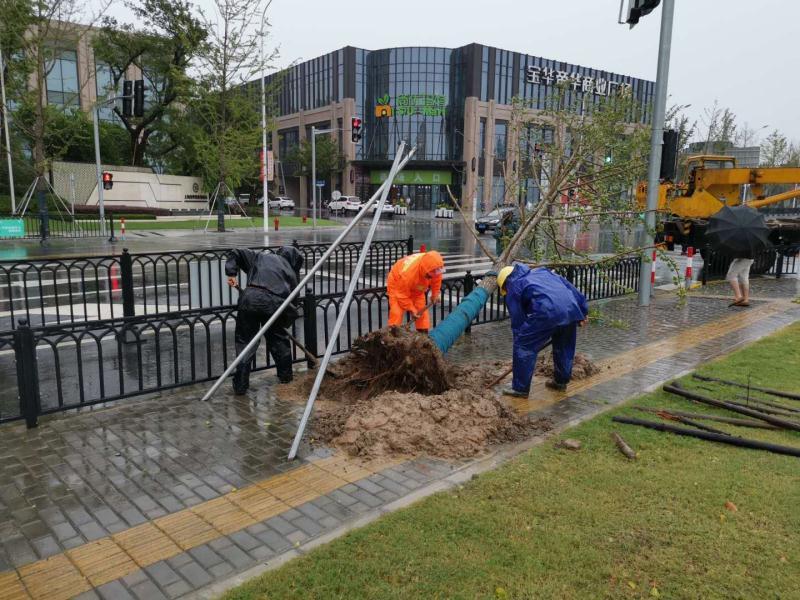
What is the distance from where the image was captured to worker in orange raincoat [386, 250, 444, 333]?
803 cm

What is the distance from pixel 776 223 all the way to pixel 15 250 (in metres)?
22.7

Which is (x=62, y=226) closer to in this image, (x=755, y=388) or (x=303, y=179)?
(x=755, y=388)

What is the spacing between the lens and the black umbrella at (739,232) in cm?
1069

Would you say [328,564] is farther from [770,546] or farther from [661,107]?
Result: [661,107]

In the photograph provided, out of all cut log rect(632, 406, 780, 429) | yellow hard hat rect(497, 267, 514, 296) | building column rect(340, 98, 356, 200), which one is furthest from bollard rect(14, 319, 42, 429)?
building column rect(340, 98, 356, 200)

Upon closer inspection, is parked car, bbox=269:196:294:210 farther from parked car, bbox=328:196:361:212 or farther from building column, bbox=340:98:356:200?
building column, bbox=340:98:356:200

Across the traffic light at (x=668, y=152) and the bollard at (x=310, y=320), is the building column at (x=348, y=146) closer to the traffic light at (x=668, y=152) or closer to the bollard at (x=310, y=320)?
the traffic light at (x=668, y=152)

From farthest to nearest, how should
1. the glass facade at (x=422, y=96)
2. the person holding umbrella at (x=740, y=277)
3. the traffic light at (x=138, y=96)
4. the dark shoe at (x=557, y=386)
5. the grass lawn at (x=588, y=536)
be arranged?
the glass facade at (x=422, y=96)
the traffic light at (x=138, y=96)
the person holding umbrella at (x=740, y=277)
the dark shoe at (x=557, y=386)
the grass lawn at (x=588, y=536)

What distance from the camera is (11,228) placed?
24.0 meters

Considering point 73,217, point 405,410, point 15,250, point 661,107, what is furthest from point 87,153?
point 405,410

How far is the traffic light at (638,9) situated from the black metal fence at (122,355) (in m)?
3.86

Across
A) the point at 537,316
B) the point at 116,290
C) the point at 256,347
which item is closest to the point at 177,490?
the point at 256,347

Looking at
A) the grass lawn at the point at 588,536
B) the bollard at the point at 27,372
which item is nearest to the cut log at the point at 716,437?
the grass lawn at the point at 588,536

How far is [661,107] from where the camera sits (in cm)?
1148
